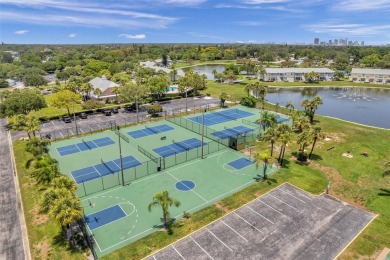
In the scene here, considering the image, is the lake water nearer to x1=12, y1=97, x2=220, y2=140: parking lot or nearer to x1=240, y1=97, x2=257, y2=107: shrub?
x1=240, y1=97, x2=257, y2=107: shrub

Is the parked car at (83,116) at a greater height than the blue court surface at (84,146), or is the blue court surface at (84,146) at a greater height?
the parked car at (83,116)

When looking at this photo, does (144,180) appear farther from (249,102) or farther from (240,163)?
(249,102)

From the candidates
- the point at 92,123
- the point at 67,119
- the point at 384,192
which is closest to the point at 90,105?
the point at 67,119

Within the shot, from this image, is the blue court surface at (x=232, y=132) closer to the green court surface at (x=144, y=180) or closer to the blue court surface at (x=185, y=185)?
the green court surface at (x=144, y=180)

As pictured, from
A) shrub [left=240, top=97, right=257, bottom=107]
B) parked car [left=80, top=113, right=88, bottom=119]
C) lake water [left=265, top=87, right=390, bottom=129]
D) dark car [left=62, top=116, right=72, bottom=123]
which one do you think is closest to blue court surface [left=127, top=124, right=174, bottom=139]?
parked car [left=80, top=113, right=88, bottom=119]

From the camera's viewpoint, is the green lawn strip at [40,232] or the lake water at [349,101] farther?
Answer: the lake water at [349,101]

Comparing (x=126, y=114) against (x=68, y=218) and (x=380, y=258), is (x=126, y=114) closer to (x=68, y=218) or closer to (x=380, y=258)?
(x=68, y=218)

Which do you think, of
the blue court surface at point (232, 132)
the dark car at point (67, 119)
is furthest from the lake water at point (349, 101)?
the dark car at point (67, 119)

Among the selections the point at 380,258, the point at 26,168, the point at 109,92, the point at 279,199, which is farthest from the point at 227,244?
the point at 109,92
